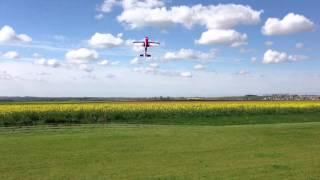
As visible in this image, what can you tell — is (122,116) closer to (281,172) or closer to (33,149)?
(33,149)

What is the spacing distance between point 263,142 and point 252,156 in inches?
173

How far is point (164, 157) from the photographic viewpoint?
46.3 ft

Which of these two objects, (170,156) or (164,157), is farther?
(170,156)

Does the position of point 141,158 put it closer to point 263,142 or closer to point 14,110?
point 263,142

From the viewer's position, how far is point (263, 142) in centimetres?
1852

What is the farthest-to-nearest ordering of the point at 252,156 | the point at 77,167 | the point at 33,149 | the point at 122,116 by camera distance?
the point at 122,116
the point at 33,149
the point at 252,156
the point at 77,167

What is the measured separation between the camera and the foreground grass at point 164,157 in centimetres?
1127

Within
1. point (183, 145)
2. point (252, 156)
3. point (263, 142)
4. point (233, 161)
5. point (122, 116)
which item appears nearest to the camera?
point (233, 161)

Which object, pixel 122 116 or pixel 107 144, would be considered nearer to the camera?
pixel 107 144

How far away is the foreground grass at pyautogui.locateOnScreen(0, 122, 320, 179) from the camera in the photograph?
11270mm

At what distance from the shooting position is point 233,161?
520 inches

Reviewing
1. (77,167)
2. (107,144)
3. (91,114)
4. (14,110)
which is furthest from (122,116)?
(77,167)

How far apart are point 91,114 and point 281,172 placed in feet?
104

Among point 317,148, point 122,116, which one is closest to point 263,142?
point 317,148
